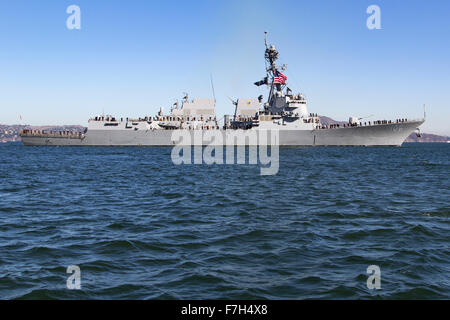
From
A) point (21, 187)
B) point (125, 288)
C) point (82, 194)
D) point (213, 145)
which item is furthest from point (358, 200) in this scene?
point (213, 145)

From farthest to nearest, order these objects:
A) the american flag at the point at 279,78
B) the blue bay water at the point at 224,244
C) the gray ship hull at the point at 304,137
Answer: the gray ship hull at the point at 304,137 < the american flag at the point at 279,78 < the blue bay water at the point at 224,244

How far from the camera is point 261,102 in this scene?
76625 millimetres

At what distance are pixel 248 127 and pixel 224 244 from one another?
6461cm

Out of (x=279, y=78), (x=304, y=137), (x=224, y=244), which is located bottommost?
(x=224, y=244)

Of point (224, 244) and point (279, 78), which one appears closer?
point (224, 244)

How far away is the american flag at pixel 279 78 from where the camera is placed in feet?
222

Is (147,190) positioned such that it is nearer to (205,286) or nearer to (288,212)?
(288,212)

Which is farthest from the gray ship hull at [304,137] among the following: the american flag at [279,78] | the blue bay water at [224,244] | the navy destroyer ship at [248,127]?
the blue bay water at [224,244]

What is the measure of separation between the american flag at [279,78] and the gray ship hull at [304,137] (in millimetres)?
9856

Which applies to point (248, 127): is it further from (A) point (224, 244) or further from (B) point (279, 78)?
(A) point (224, 244)

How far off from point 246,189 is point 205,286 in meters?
13.1

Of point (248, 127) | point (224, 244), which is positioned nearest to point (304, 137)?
point (248, 127)

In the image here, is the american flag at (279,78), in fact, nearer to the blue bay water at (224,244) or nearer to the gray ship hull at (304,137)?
the gray ship hull at (304,137)

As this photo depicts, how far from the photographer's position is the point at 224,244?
9.45 m
